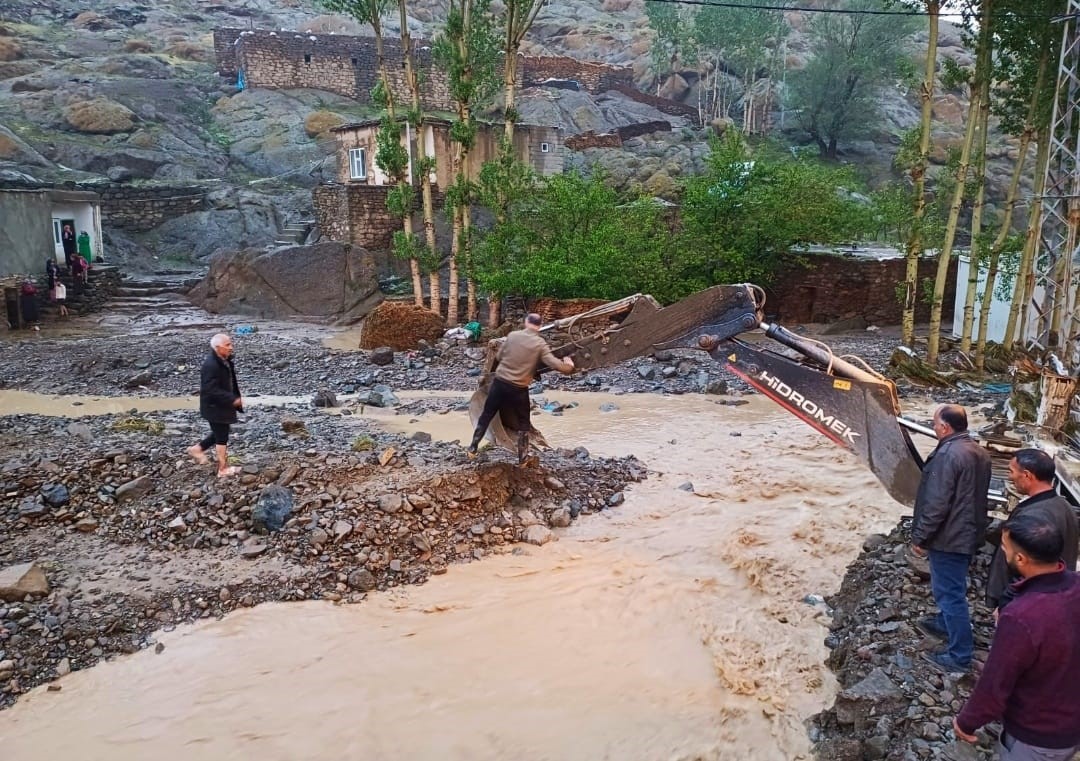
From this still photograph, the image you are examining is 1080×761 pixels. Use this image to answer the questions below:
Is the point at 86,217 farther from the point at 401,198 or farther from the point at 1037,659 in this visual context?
the point at 1037,659

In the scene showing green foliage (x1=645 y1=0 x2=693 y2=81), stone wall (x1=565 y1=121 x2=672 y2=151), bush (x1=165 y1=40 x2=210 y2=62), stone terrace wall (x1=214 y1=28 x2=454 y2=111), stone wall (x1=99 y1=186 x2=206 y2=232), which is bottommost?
stone wall (x1=99 y1=186 x2=206 y2=232)

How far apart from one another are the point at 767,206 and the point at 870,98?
24.3 meters

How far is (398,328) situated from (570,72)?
3002 cm

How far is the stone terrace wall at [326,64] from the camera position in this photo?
37094mm

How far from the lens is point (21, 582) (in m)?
5.87

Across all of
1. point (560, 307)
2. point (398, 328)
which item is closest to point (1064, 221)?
point (560, 307)

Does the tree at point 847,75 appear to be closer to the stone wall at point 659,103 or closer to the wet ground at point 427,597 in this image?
the stone wall at point 659,103

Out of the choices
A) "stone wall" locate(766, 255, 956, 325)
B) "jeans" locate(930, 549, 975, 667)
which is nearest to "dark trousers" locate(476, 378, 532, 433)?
"jeans" locate(930, 549, 975, 667)

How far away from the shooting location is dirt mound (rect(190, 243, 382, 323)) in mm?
21250

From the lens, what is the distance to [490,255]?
1797cm

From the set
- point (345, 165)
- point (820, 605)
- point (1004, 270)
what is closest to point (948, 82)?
point (1004, 270)

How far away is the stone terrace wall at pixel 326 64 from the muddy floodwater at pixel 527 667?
3422cm

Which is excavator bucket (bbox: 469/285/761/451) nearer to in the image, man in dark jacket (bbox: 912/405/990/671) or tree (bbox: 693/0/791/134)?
man in dark jacket (bbox: 912/405/990/671)

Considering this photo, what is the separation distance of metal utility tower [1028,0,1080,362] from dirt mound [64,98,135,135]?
106ft
